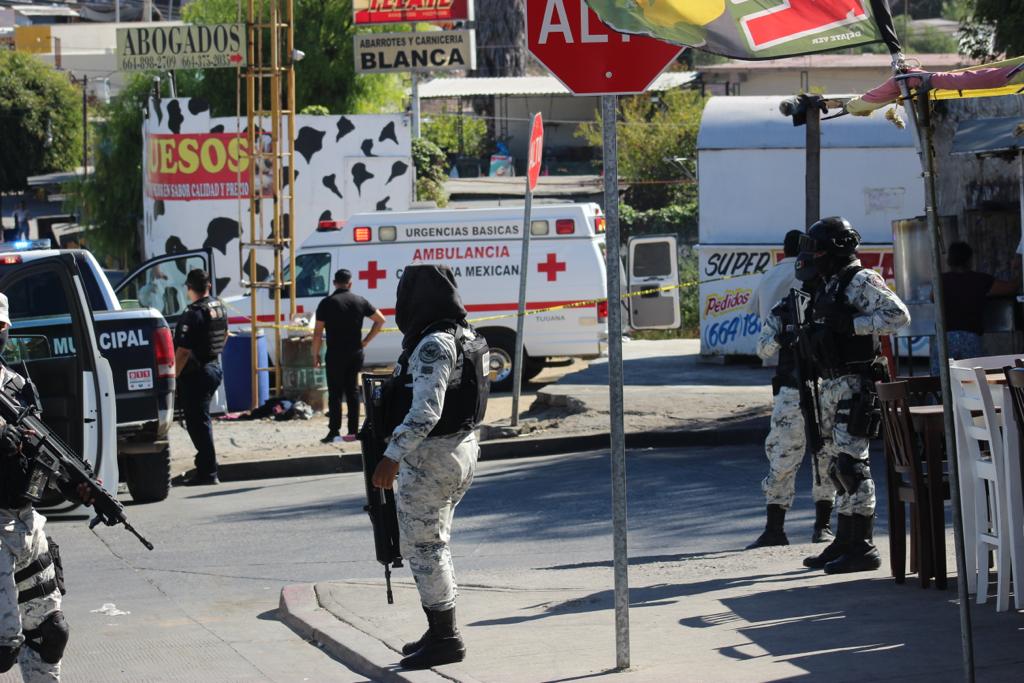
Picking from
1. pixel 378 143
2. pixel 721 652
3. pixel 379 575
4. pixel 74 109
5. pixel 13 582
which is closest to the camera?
pixel 13 582

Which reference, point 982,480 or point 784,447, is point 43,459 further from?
point 784,447

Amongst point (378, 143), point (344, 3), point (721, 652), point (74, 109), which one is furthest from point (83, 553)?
point (74, 109)

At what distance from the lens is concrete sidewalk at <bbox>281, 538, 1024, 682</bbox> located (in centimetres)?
579

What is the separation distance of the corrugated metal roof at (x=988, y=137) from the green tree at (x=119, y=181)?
2256 cm

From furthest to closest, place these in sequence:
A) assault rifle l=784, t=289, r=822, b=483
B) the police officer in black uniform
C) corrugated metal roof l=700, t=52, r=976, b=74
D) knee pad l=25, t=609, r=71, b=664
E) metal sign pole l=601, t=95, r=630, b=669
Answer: corrugated metal roof l=700, t=52, r=976, b=74 < the police officer in black uniform < assault rifle l=784, t=289, r=822, b=483 < metal sign pole l=601, t=95, r=630, b=669 < knee pad l=25, t=609, r=71, b=664

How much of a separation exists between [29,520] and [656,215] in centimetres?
2899

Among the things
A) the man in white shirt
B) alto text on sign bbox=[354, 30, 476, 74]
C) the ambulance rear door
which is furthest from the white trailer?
alto text on sign bbox=[354, 30, 476, 74]

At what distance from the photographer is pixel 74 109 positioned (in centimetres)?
5428

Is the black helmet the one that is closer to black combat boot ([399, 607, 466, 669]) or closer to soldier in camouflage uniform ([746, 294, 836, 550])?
soldier in camouflage uniform ([746, 294, 836, 550])

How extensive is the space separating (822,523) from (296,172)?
19.9 meters

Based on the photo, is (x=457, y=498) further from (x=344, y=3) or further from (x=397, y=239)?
(x=344, y=3)

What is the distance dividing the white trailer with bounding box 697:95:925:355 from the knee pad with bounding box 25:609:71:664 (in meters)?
14.7

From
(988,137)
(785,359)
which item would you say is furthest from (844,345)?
(988,137)

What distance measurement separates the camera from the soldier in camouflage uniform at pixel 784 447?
813 centimetres
